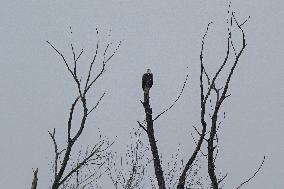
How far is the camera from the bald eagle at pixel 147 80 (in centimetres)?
312

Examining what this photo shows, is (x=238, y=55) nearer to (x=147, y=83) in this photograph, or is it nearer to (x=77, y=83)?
(x=147, y=83)

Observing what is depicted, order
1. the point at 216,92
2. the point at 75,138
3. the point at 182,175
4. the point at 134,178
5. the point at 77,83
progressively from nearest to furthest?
the point at 182,175, the point at 216,92, the point at 75,138, the point at 77,83, the point at 134,178

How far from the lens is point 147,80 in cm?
318

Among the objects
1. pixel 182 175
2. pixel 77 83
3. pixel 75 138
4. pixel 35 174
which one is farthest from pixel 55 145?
pixel 182 175

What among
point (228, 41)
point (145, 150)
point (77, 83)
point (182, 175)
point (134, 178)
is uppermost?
point (145, 150)

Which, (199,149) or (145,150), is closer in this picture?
(199,149)

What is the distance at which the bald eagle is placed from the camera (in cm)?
312

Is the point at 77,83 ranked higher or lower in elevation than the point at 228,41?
higher

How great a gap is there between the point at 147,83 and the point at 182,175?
781mm

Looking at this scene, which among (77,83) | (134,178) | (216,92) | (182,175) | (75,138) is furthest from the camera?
(134,178)

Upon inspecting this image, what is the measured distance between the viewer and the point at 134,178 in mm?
Result: 19219

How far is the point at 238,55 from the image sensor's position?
3002mm

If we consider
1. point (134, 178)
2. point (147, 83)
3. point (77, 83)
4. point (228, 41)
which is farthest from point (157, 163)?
point (134, 178)

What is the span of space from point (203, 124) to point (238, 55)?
598 mm
